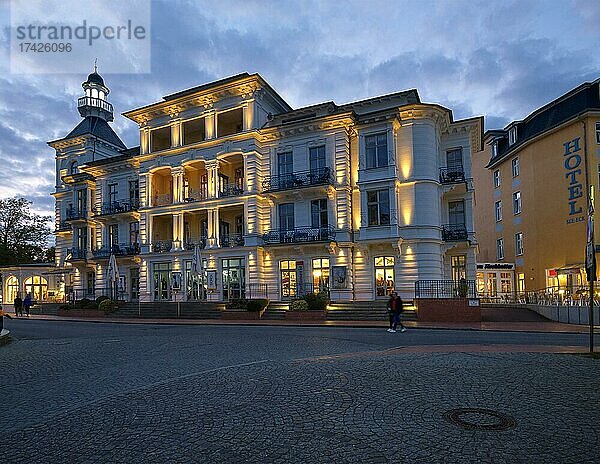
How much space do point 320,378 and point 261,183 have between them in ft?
86.8

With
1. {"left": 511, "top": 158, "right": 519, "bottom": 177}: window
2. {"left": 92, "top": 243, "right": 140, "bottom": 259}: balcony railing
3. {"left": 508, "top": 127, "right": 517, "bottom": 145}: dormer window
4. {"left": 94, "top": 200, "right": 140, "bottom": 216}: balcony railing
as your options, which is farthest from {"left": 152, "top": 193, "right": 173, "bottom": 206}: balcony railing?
{"left": 508, "top": 127, "right": 517, "bottom": 145}: dormer window

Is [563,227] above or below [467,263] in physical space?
above

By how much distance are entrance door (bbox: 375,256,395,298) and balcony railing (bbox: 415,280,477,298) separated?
8.64ft

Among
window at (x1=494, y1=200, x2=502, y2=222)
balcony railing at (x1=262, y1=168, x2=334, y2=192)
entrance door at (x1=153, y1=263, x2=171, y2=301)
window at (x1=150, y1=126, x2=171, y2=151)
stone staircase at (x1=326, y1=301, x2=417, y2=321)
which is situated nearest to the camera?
stone staircase at (x1=326, y1=301, x2=417, y2=321)

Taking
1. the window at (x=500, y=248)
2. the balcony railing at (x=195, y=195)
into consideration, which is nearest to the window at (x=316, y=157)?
the balcony railing at (x=195, y=195)

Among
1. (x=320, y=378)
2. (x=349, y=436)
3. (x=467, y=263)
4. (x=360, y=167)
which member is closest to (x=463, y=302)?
(x=467, y=263)

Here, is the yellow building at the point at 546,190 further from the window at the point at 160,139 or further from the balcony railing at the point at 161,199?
the window at the point at 160,139

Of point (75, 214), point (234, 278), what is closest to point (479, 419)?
point (234, 278)

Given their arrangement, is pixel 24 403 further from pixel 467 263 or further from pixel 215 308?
pixel 467 263

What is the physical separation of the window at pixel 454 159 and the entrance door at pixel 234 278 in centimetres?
1580

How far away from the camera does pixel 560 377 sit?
7965mm

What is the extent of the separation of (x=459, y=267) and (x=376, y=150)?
9.83m

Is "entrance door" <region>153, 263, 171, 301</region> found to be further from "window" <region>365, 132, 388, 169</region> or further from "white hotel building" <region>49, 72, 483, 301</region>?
"window" <region>365, 132, 388, 169</region>

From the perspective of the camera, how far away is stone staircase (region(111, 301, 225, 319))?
97.9 feet
